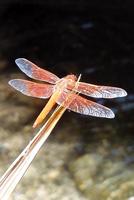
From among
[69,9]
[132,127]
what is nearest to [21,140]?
[132,127]

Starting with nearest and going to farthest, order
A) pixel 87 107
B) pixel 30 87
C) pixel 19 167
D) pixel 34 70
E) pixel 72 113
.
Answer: pixel 19 167 < pixel 87 107 < pixel 30 87 < pixel 34 70 < pixel 72 113

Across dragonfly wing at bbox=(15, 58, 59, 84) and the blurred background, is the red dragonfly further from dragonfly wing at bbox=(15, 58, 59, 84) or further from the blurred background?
the blurred background

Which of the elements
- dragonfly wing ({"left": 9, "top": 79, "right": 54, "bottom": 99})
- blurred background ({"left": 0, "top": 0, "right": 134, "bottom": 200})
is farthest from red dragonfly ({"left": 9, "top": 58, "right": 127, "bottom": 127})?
blurred background ({"left": 0, "top": 0, "right": 134, "bottom": 200})

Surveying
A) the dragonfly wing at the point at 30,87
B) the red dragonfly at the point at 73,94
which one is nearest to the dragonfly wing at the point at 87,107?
the red dragonfly at the point at 73,94

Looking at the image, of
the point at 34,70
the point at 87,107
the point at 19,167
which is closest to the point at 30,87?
the point at 34,70

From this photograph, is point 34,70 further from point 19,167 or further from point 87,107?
point 19,167

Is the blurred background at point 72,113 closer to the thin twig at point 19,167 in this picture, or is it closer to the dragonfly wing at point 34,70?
the dragonfly wing at point 34,70

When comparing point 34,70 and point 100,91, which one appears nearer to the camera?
point 100,91

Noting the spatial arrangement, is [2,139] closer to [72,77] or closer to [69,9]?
[72,77]
